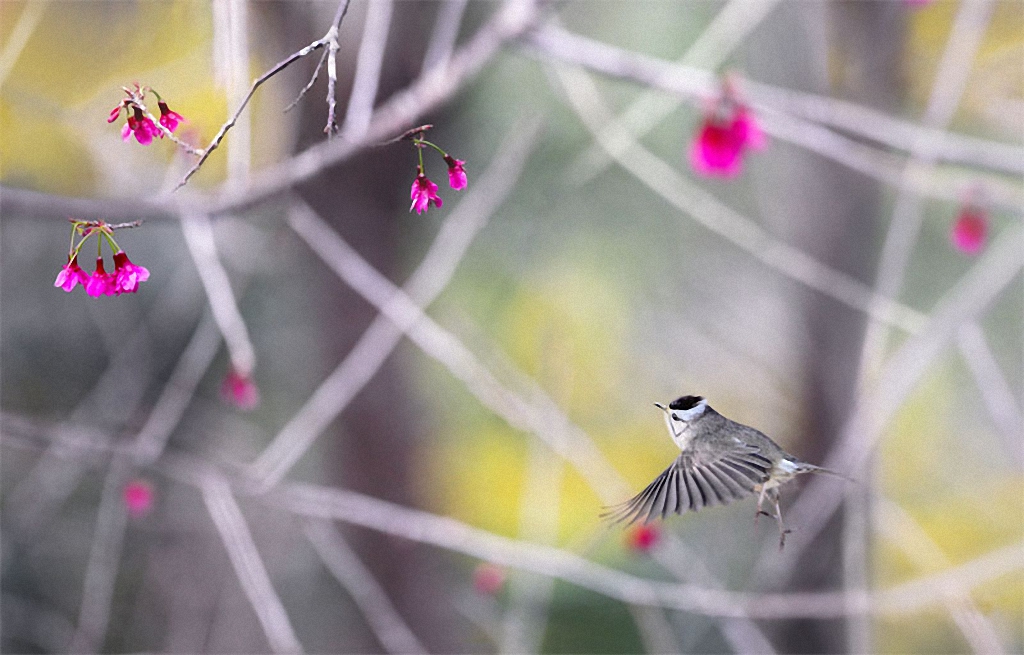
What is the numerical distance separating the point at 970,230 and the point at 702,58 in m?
0.36

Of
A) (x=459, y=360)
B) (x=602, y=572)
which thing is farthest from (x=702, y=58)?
(x=602, y=572)

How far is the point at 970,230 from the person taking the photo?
824mm

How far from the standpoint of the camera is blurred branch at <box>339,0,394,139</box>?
0.62 metres

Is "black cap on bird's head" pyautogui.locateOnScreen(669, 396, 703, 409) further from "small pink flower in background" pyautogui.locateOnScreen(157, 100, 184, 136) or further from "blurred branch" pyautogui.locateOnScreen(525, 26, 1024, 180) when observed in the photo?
"blurred branch" pyautogui.locateOnScreen(525, 26, 1024, 180)

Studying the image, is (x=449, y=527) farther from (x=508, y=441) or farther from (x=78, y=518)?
(x=78, y=518)

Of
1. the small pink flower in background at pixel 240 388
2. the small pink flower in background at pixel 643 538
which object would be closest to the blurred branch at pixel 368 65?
the small pink flower in background at pixel 240 388

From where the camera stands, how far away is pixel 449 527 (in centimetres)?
100

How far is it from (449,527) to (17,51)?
57 cm

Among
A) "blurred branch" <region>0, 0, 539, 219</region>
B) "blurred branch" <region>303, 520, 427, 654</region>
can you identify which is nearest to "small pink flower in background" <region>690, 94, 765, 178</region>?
"blurred branch" <region>0, 0, 539, 219</region>

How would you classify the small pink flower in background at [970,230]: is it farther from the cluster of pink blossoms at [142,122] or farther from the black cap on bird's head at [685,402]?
the cluster of pink blossoms at [142,122]

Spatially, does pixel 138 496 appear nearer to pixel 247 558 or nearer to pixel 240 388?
pixel 247 558

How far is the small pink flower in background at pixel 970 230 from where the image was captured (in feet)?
2.69

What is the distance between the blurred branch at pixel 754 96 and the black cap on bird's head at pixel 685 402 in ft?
1.12

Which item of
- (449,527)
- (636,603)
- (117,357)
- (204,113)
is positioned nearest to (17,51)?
(204,113)
